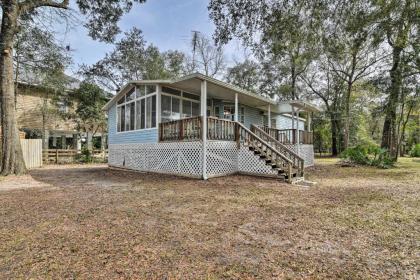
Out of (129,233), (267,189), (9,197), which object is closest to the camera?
(129,233)

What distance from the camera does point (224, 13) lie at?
6.46m

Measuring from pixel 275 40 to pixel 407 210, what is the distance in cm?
513

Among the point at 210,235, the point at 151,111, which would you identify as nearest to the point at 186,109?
the point at 151,111

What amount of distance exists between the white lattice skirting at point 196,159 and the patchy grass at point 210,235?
3.18 m

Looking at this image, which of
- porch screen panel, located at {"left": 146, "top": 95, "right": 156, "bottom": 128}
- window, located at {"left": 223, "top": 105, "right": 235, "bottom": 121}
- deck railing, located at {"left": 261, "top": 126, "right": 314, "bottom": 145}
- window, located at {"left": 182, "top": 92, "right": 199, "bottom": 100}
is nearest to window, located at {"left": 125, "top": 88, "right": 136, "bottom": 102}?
porch screen panel, located at {"left": 146, "top": 95, "right": 156, "bottom": 128}

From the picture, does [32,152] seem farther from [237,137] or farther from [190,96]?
[237,137]

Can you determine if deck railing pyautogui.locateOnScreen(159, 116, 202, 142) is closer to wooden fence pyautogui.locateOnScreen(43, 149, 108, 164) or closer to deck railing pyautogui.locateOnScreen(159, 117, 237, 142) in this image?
deck railing pyautogui.locateOnScreen(159, 117, 237, 142)

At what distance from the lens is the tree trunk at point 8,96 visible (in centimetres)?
945

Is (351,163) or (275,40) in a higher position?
(275,40)

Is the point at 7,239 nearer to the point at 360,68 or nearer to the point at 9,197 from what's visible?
the point at 9,197

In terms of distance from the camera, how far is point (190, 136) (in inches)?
386

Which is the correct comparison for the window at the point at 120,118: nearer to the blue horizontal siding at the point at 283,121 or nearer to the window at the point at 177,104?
the window at the point at 177,104

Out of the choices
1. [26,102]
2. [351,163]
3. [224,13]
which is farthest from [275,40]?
[26,102]

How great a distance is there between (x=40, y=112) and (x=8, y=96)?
1263cm
